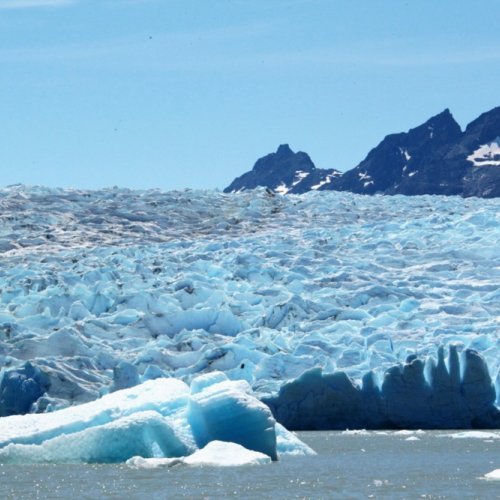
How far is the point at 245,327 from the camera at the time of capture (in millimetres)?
24062

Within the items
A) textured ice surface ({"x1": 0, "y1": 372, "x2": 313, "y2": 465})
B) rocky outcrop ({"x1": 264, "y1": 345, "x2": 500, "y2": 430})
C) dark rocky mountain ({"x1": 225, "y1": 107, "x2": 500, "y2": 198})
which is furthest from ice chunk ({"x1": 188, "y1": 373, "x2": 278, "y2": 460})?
dark rocky mountain ({"x1": 225, "y1": 107, "x2": 500, "y2": 198})

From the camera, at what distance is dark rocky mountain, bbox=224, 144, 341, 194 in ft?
233

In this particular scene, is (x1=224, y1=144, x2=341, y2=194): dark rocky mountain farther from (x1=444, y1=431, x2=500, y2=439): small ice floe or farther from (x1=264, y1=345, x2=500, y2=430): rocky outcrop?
(x1=444, y1=431, x2=500, y2=439): small ice floe

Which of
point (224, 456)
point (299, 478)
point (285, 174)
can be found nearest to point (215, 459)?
point (224, 456)

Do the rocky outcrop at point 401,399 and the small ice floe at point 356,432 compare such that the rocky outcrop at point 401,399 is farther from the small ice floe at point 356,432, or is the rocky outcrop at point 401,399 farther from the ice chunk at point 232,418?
the ice chunk at point 232,418

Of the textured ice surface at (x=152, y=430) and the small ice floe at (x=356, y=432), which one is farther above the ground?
the textured ice surface at (x=152, y=430)

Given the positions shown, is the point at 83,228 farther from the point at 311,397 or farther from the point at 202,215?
the point at 311,397

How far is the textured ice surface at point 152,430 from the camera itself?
14.3m

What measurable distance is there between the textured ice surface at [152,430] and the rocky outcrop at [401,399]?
5698mm

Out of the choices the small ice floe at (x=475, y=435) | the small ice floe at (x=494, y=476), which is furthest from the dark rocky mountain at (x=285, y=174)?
the small ice floe at (x=494, y=476)

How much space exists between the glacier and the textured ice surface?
182mm

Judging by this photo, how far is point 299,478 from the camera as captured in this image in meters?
13.0

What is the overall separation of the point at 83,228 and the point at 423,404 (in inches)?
630

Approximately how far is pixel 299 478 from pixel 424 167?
186 feet
